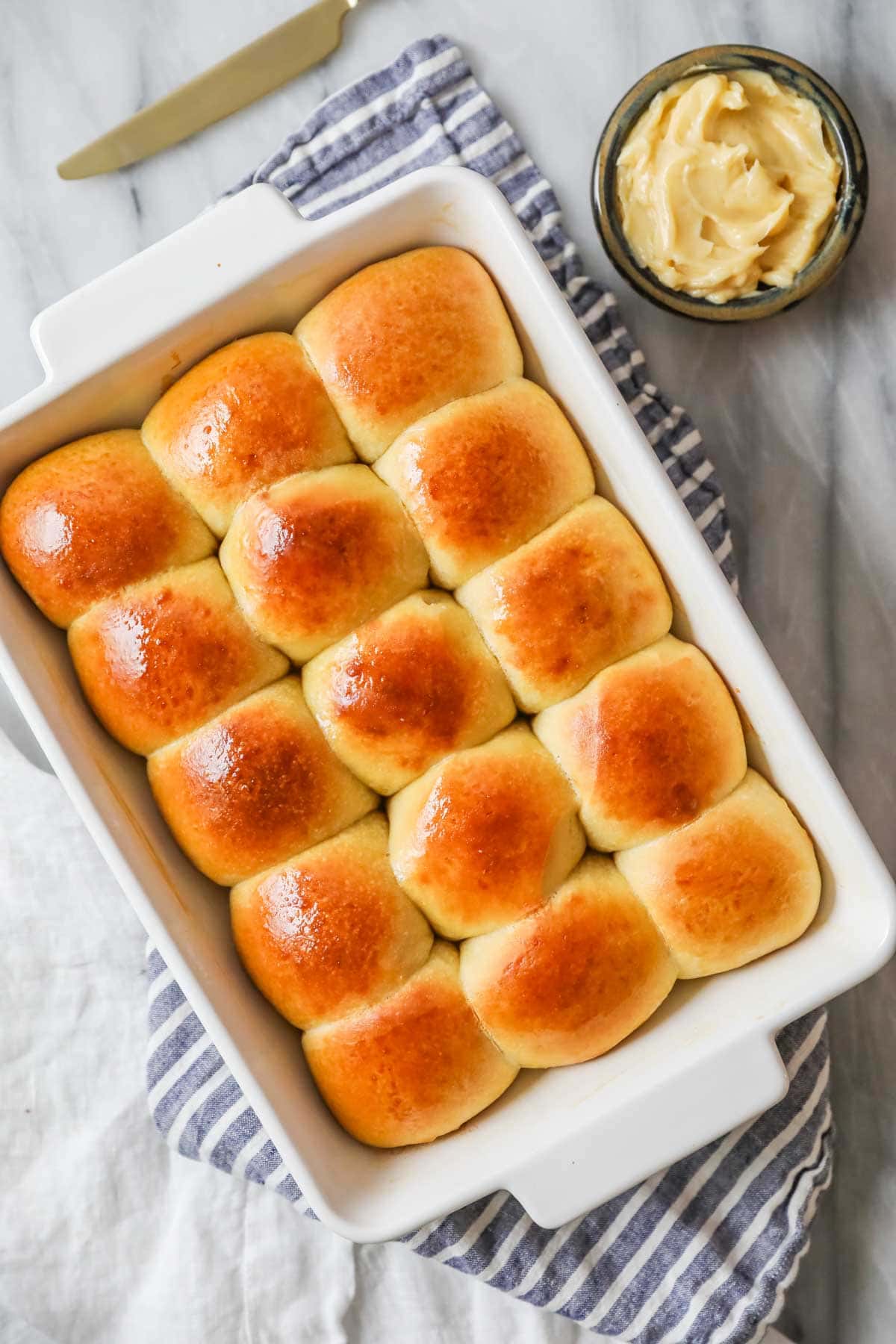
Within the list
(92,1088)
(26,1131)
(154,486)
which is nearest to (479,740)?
(154,486)

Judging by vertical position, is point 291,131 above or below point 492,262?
above

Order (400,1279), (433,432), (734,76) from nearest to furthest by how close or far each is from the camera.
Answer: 1. (433,432)
2. (734,76)
3. (400,1279)

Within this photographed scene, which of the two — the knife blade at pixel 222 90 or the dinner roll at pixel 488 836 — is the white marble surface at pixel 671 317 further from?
the dinner roll at pixel 488 836

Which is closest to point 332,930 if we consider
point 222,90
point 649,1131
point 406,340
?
point 649,1131

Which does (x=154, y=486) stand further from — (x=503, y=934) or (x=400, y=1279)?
(x=400, y=1279)

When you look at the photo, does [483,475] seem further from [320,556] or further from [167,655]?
[167,655]

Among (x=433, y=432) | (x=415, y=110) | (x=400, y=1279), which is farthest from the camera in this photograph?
(x=400, y=1279)
